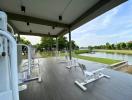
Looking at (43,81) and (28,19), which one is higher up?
(28,19)

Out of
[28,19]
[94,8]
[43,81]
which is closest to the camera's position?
[43,81]

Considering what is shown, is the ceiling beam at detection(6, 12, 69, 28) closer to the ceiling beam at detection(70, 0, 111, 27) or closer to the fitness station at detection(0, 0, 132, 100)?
the fitness station at detection(0, 0, 132, 100)

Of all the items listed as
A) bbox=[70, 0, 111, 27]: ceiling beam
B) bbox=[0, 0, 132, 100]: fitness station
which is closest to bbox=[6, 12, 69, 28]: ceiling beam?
bbox=[0, 0, 132, 100]: fitness station

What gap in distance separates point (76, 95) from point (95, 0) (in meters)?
3.24

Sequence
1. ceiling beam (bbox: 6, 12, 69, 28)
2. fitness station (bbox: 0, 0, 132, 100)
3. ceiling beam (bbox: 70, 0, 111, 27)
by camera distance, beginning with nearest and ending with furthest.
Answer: fitness station (bbox: 0, 0, 132, 100)
ceiling beam (bbox: 70, 0, 111, 27)
ceiling beam (bbox: 6, 12, 69, 28)

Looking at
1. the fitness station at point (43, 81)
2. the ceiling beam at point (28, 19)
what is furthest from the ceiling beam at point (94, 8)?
the ceiling beam at point (28, 19)

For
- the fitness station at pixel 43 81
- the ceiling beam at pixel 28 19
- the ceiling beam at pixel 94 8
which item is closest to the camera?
the fitness station at pixel 43 81

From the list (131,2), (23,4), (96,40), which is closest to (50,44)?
(96,40)

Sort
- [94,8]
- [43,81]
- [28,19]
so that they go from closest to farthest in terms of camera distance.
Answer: [43,81]
[94,8]
[28,19]

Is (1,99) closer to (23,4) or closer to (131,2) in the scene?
(23,4)

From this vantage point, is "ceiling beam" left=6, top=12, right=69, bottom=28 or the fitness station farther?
"ceiling beam" left=6, top=12, right=69, bottom=28

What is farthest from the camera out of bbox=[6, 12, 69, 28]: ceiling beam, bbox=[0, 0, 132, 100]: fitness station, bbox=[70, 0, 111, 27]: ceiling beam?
bbox=[6, 12, 69, 28]: ceiling beam

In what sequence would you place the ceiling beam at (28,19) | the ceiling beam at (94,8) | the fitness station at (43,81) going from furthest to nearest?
the ceiling beam at (28,19) → the ceiling beam at (94,8) → the fitness station at (43,81)

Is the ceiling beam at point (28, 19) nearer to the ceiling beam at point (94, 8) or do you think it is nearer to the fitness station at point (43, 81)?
the fitness station at point (43, 81)
